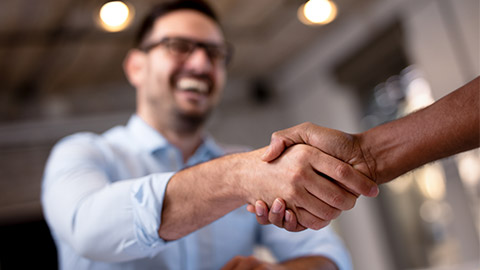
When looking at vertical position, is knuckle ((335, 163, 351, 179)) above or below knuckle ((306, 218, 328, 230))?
above

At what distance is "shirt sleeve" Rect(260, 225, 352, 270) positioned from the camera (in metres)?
1.30

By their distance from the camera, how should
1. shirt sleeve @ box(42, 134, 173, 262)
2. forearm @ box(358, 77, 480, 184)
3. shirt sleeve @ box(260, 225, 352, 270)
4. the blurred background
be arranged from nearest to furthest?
forearm @ box(358, 77, 480, 184), shirt sleeve @ box(42, 134, 173, 262), shirt sleeve @ box(260, 225, 352, 270), the blurred background

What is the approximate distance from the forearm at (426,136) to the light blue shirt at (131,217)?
414 mm

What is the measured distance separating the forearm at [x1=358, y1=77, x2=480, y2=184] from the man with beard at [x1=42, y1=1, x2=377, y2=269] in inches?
2.4

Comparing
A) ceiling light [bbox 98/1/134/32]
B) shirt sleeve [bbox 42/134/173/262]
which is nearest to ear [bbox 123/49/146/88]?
ceiling light [bbox 98/1/134/32]

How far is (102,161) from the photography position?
1.25m

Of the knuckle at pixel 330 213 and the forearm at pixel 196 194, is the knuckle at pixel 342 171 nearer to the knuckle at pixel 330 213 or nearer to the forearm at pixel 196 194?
the knuckle at pixel 330 213

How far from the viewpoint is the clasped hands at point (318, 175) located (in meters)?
0.92

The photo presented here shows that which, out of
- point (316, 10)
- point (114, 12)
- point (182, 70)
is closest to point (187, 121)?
point (182, 70)

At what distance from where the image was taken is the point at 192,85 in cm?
147

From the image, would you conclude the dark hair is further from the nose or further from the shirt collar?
the shirt collar

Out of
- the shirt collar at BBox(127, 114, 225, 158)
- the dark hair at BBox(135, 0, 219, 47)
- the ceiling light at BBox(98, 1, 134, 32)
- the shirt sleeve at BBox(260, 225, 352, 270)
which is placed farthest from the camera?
the ceiling light at BBox(98, 1, 134, 32)

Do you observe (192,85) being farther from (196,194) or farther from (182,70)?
(196,194)

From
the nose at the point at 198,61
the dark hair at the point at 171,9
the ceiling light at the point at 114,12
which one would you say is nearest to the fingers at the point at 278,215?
the nose at the point at 198,61
